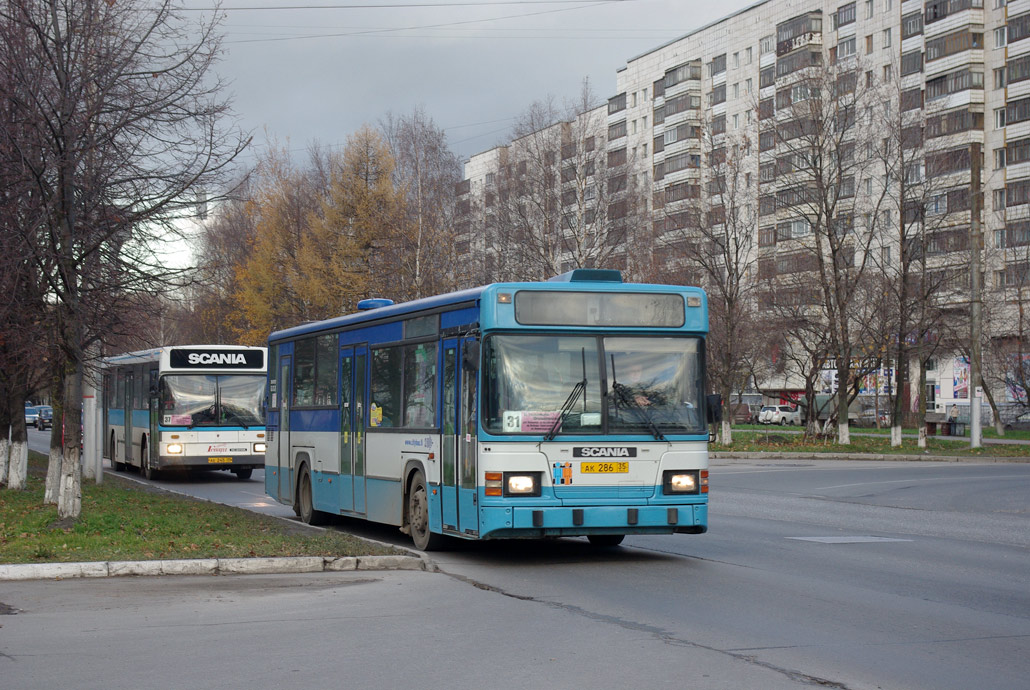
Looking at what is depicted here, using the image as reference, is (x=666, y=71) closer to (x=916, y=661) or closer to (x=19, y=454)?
(x=19, y=454)

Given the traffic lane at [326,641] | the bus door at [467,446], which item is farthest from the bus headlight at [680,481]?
the traffic lane at [326,641]

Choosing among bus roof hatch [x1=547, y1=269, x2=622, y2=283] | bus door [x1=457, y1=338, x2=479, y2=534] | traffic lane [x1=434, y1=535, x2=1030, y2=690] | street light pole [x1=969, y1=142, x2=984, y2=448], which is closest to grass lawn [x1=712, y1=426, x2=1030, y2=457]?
street light pole [x1=969, y1=142, x2=984, y2=448]

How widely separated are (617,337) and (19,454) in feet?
48.9

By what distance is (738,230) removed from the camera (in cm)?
4650

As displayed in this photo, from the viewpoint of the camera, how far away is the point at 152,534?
47.1 feet

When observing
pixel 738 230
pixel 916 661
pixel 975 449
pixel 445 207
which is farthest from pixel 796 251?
pixel 916 661

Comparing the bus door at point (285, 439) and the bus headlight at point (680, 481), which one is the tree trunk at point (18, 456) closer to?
the bus door at point (285, 439)

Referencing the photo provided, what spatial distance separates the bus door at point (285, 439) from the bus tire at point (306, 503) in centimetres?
32

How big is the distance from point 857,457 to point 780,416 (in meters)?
46.8

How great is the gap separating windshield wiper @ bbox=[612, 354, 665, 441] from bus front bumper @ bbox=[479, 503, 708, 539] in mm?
781

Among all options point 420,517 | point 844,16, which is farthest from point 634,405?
point 844,16

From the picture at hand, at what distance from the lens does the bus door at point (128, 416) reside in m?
32.4

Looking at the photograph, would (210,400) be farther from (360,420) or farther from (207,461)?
(360,420)

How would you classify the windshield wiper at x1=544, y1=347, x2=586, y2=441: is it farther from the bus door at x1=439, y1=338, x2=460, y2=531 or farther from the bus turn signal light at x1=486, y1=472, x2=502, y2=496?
the bus door at x1=439, y1=338, x2=460, y2=531
